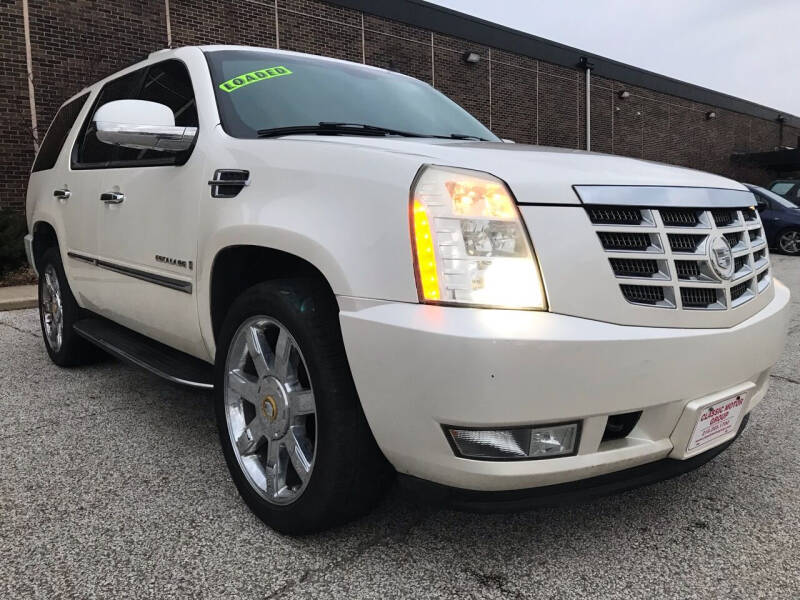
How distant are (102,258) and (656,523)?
9.42 ft

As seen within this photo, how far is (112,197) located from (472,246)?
222 cm

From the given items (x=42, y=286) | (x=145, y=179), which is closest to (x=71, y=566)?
(x=145, y=179)

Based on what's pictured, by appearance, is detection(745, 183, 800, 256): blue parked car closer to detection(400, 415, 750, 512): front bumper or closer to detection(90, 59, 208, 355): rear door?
detection(90, 59, 208, 355): rear door

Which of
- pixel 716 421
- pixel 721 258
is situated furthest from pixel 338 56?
pixel 716 421

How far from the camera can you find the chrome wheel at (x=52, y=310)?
→ 4.23 m

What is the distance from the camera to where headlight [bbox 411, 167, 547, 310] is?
1.64m

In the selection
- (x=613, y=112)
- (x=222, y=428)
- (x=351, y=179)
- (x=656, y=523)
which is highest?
(x=613, y=112)

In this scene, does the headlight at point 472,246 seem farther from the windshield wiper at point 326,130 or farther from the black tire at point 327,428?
the windshield wiper at point 326,130

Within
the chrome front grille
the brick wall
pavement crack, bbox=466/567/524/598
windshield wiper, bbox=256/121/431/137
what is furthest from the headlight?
the brick wall

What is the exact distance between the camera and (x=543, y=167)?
1.83 metres

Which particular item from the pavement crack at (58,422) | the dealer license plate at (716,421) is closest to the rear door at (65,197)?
the pavement crack at (58,422)

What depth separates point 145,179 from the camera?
292 centimetres

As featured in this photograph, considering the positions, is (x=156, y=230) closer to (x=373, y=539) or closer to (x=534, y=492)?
(x=373, y=539)

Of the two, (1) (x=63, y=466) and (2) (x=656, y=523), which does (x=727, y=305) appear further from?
(1) (x=63, y=466)
